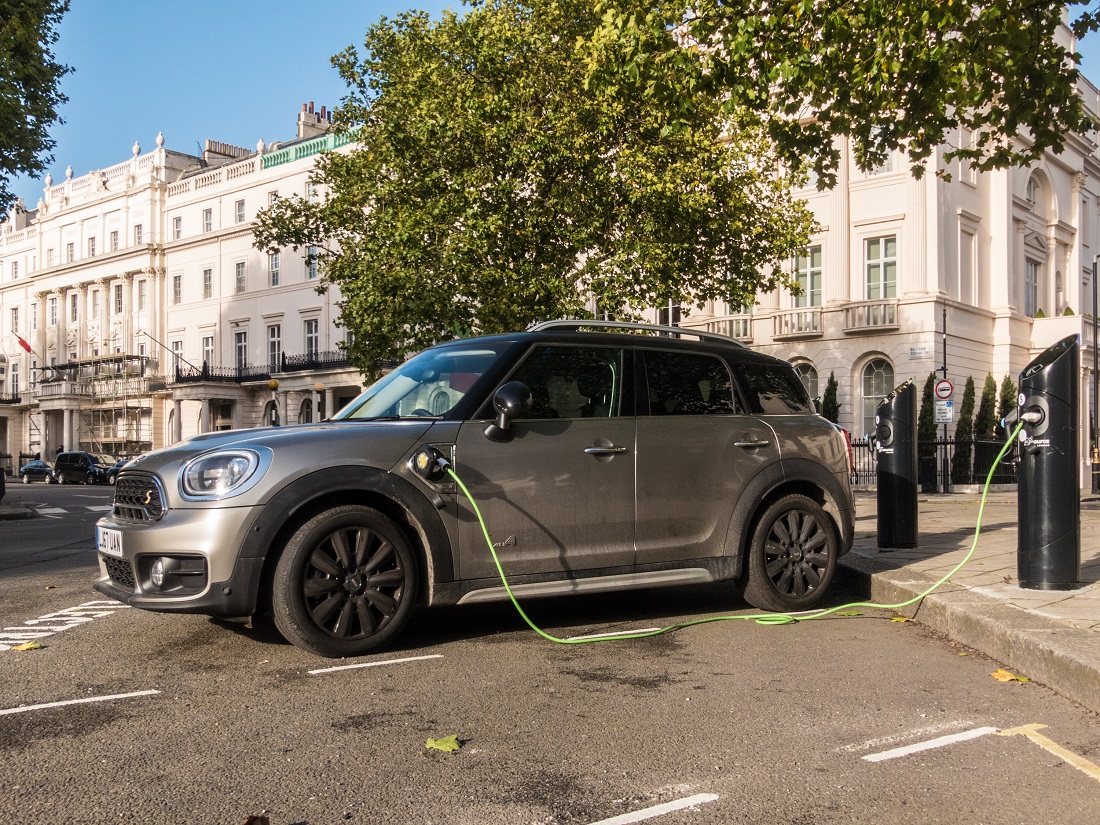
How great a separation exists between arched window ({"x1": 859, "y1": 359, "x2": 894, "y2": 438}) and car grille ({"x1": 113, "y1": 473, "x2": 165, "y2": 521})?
32.1 meters

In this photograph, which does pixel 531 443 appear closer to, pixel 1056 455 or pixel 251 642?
pixel 251 642

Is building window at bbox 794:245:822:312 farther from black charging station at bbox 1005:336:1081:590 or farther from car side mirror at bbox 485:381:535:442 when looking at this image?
car side mirror at bbox 485:381:535:442

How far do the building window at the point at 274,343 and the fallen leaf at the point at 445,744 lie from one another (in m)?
56.4

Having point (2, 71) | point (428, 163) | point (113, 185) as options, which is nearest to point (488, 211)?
point (428, 163)

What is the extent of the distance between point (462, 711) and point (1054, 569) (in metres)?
4.24

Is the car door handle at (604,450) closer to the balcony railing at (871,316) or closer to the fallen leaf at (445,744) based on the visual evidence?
the fallen leaf at (445,744)

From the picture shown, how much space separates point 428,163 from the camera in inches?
899

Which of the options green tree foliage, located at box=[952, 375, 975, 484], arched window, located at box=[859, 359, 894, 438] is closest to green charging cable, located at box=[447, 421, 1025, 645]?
green tree foliage, located at box=[952, 375, 975, 484]

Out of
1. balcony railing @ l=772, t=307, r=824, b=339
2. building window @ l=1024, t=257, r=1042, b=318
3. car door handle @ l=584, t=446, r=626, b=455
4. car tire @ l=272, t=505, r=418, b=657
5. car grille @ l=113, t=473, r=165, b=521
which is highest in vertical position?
building window @ l=1024, t=257, r=1042, b=318

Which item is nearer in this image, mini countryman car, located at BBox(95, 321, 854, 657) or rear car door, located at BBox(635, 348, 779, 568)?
mini countryman car, located at BBox(95, 321, 854, 657)

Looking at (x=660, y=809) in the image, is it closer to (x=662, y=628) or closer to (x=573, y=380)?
(x=662, y=628)

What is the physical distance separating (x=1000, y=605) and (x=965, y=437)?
97.8 feet

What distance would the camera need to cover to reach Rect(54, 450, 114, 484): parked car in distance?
5206 centimetres

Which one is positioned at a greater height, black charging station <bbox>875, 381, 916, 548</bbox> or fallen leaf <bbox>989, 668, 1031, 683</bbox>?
black charging station <bbox>875, 381, 916, 548</bbox>
